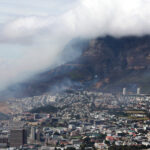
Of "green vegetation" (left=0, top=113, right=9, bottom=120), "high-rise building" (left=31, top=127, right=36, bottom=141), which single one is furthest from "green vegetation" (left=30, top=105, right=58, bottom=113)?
"high-rise building" (left=31, top=127, right=36, bottom=141)

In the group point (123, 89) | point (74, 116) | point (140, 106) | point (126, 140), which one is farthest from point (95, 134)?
point (123, 89)

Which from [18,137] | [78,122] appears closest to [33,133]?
[18,137]

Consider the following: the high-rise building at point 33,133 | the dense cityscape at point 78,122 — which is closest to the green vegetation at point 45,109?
the dense cityscape at point 78,122

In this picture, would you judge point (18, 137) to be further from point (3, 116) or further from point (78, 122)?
point (78, 122)

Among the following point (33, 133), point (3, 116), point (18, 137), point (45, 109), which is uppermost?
point (45, 109)

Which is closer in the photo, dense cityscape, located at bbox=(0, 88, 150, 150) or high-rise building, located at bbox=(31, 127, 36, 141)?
dense cityscape, located at bbox=(0, 88, 150, 150)

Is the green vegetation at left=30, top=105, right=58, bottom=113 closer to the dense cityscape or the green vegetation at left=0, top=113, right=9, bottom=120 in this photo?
the dense cityscape

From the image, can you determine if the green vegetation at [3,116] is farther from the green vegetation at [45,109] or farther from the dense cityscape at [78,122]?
the green vegetation at [45,109]

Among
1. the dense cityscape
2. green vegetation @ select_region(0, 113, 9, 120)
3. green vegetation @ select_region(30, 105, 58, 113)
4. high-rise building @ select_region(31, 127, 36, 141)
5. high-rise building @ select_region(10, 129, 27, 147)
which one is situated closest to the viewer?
high-rise building @ select_region(10, 129, 27, 147)

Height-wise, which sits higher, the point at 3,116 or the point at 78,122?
the point at 3,116
